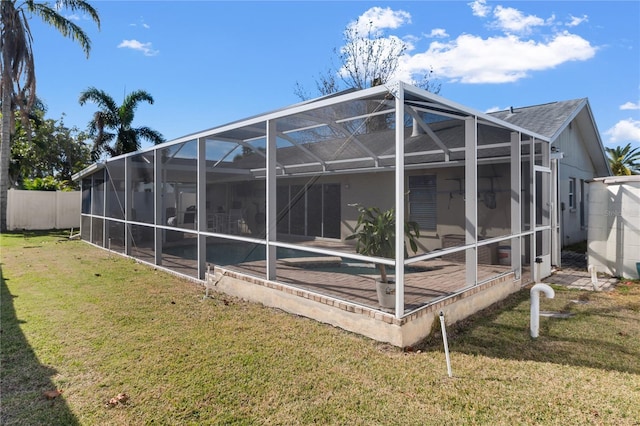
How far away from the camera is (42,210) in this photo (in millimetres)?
17500

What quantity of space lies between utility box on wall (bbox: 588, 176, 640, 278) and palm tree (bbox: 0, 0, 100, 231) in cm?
1883

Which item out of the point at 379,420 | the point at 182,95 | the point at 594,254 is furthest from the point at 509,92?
the point at 379,420

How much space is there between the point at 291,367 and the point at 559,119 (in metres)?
9.23

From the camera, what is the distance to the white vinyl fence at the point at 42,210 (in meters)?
17.1

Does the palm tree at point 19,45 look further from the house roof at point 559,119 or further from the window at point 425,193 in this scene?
the house roof at point 559,119

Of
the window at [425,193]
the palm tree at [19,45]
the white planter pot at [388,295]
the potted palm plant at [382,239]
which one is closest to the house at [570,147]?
the window at [425,193]

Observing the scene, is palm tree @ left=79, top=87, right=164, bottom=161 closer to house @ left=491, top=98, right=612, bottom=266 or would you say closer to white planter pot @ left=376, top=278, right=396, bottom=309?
house @ left=491, top=98, right=612, bottom=266

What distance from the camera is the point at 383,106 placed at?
436 centimetres

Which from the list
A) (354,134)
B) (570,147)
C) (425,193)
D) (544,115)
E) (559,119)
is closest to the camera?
(354,134)

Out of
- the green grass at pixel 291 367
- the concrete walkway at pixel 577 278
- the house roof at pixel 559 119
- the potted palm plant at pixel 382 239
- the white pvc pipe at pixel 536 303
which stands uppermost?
the house roof at pixel 559 119

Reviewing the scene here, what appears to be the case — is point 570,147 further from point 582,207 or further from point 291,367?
point 291,367

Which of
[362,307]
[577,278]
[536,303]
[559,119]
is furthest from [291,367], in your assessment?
[559,119]

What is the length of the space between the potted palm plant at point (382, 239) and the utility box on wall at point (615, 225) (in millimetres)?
5631

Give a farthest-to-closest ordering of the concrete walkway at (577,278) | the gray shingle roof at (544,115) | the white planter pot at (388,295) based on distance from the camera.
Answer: the gray shingle roof at (544,115) < the concrete walkway at (577,278) < the white planter pot at (388,295)
